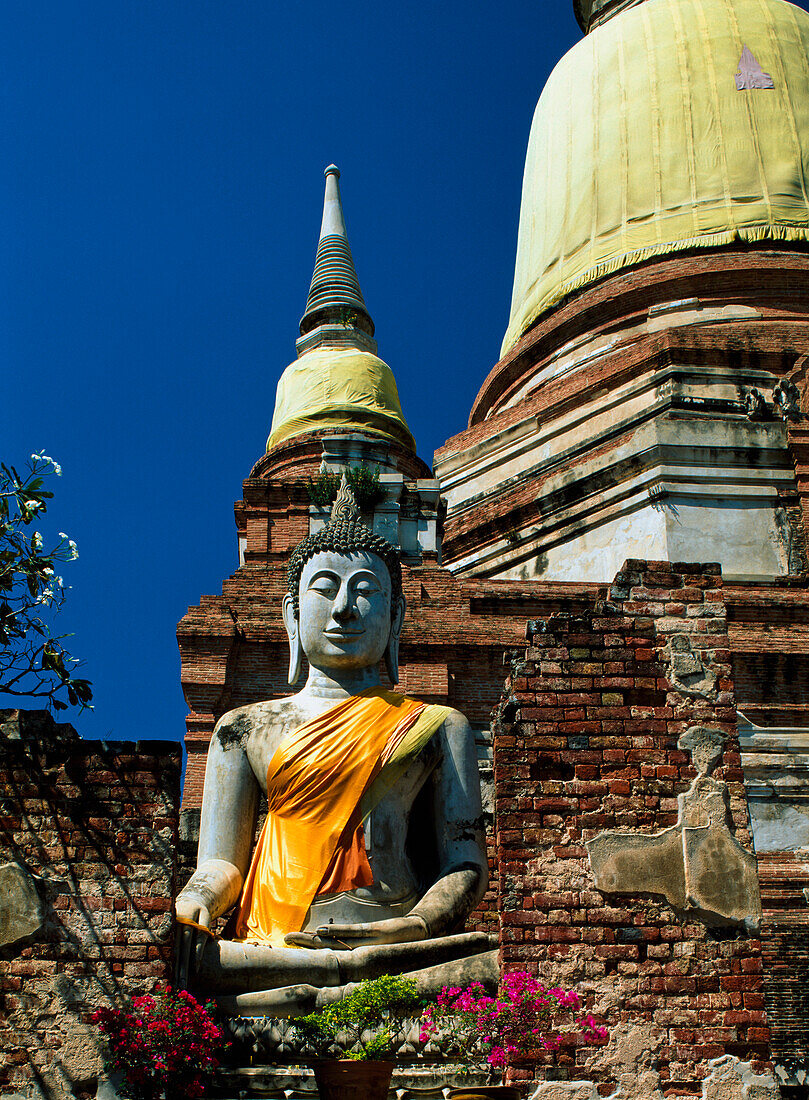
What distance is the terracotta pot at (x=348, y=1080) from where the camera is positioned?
5.00m

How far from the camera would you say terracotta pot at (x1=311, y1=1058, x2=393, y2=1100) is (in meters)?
5.00

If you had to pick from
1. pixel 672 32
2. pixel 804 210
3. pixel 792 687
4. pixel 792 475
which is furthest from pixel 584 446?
pixel 672 32

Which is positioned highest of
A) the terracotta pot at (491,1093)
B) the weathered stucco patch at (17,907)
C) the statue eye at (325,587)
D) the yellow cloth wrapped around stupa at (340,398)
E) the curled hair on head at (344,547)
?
the yellow cloth wrapped around stupa at (340,398)

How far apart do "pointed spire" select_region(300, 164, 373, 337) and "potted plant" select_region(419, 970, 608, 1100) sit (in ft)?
62.7

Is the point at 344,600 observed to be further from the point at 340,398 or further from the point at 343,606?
the point at 340,398

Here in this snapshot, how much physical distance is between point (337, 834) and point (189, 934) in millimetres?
972

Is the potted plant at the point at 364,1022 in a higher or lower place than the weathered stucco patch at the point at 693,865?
lower

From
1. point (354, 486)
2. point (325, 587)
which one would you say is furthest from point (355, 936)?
point (354, 486)

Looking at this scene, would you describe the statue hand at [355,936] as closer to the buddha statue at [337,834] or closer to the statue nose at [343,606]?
the buddha statue at [337,834]

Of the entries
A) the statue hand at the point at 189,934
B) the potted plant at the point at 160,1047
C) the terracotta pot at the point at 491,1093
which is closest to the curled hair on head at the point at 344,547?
the statue hand at the point at 189,934

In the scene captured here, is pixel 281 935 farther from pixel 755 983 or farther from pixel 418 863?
pixel 755 983

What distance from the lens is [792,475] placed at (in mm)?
16266

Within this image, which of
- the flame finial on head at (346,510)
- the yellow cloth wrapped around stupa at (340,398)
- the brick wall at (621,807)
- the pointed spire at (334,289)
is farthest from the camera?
the pointed spire at (334,289)

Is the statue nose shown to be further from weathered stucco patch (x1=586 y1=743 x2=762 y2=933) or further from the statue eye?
weathered stucco patch (x1=586 y1=743 x2=762 y2=933)
